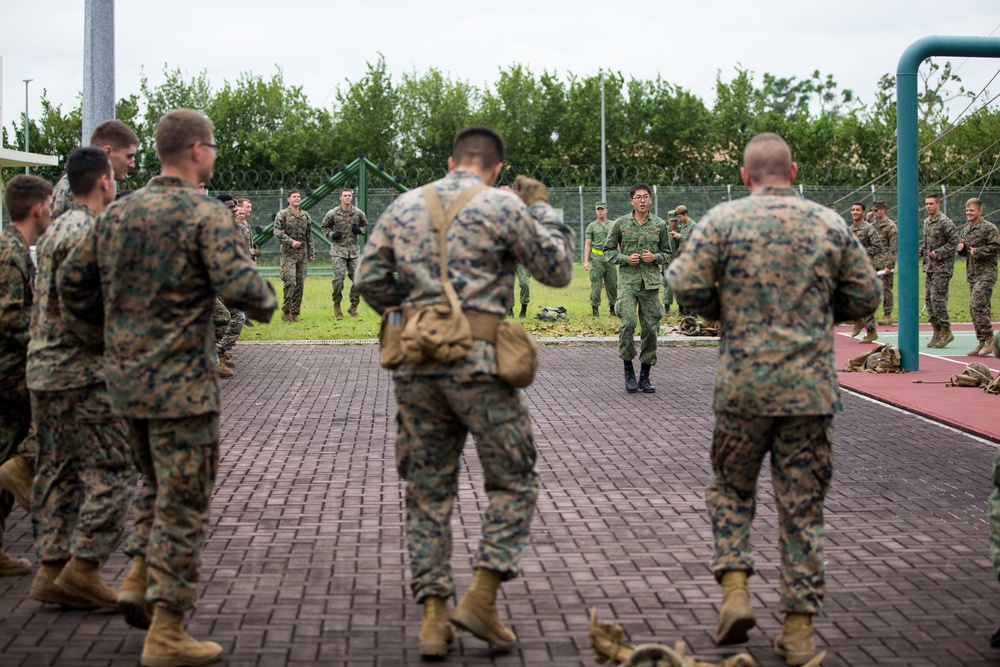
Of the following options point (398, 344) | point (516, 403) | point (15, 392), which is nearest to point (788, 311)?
point (516, 403)

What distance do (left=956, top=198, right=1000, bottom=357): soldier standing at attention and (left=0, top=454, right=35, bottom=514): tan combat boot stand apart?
12.9 meters

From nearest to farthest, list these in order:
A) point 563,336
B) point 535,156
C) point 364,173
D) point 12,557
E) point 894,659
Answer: point 894,659 < point 12,557 < point 563,336 < point 364,173 < point 535,156

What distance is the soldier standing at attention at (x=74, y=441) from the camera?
16.8 feet

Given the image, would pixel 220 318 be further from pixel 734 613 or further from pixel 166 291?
pixel 734 613

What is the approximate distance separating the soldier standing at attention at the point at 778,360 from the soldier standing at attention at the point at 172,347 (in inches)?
73.3

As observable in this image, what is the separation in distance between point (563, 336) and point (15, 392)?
13.0m

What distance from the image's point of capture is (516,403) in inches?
187

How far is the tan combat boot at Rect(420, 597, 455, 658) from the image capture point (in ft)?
15.0

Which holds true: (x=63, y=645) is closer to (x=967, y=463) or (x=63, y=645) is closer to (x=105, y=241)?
(x=105, y=241)

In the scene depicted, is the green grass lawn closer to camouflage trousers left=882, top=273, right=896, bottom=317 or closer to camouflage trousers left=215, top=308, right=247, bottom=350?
camouflage trousers left=882, top=273, right=896, bottom=317

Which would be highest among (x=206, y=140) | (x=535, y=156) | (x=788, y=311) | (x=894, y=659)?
(x=535, y=156)

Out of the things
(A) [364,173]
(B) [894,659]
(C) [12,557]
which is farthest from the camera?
(A) [364,173]

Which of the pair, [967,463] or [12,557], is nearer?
[12,557]

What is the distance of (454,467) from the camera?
485cm
